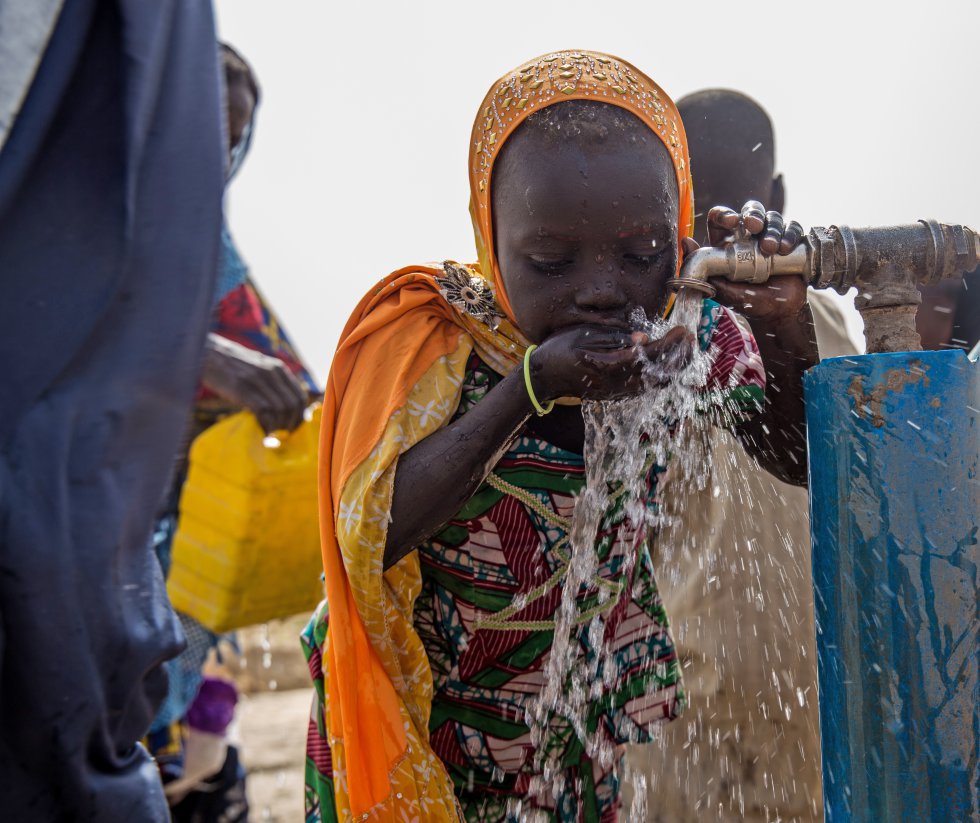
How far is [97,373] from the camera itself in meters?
1.21

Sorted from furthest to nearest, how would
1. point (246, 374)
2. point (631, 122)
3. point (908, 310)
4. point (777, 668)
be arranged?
1. point (246, 374)
2. point (777, 668)
3. point (631, 122)
4. point (908, 310)

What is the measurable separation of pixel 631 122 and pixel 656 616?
42.3 inches

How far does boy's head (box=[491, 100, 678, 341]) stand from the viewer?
198cm

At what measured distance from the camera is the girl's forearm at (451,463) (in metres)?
1.95

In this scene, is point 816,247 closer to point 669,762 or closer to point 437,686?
Result: point 437,686

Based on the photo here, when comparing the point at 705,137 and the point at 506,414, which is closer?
the point at 506,414

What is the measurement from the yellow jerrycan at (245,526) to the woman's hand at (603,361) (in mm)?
2030

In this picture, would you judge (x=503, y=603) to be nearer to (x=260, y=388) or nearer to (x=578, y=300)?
(x=578, y=300)

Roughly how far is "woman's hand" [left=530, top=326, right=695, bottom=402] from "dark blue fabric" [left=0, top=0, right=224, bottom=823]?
0.72m

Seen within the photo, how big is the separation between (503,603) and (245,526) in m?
1.76

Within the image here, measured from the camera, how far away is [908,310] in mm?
1747

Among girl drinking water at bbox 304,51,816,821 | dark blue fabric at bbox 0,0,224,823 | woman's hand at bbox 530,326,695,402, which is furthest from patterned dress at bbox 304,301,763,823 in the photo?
dark blue fabric at bbox 0,0,224,823

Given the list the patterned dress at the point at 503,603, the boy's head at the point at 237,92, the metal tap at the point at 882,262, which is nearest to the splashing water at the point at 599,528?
the patterned dress at the point at 503,603

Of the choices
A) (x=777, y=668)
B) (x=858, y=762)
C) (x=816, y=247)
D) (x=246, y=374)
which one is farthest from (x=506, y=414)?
(x=246, y=374)
